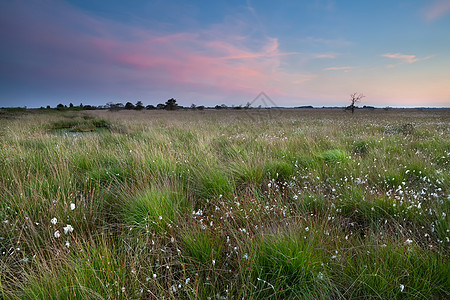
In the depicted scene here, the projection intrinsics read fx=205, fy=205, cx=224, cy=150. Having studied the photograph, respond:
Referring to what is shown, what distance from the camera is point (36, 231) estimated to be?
8.00ft

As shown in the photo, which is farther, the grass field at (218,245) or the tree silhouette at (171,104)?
the tree silhouette at (171,104)

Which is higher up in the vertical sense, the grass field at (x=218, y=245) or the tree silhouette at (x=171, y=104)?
the tree silhouette at (x=171, y=104)

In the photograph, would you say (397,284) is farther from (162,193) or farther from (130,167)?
(130,167)

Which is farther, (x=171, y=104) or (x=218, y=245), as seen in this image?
(x=171, y=104)

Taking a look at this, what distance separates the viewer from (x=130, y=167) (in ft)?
14.7

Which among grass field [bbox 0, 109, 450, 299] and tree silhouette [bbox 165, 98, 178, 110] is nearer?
grass field [bbox 0, 109, 450, 299]

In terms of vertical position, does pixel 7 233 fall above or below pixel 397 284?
above

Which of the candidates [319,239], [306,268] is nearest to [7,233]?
[306,268]

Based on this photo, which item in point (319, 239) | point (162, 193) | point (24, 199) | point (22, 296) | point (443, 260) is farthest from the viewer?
point (162, 193)

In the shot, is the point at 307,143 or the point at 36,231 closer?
the point at 36,231

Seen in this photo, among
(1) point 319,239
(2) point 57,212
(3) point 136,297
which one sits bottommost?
(3) point 136,297

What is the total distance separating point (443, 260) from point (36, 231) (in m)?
4.39

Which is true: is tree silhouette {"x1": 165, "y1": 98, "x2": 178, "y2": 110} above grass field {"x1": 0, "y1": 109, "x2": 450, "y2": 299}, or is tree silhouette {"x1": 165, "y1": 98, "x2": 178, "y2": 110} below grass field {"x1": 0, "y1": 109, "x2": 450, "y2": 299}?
above

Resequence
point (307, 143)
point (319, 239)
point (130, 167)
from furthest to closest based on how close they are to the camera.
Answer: point (307, 143) → point (130, 167) → point (319, 239)
